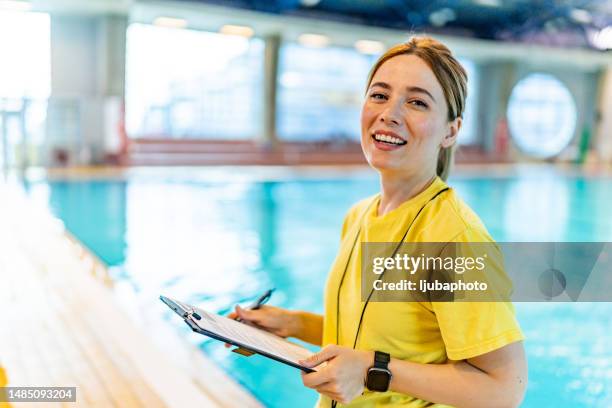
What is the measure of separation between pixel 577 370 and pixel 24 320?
2.55 m

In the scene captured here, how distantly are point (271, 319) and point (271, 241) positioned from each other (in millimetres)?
4305

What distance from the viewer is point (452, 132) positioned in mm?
1213

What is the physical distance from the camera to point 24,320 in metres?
2.81

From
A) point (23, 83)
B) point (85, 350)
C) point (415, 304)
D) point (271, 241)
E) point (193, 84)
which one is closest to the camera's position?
point (415, 304)

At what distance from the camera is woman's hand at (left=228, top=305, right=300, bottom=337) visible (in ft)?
4.65

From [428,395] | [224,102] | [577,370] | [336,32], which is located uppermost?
[336,32]

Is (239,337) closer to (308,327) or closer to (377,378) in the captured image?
(377,378)

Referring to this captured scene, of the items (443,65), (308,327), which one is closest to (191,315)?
(308,327)

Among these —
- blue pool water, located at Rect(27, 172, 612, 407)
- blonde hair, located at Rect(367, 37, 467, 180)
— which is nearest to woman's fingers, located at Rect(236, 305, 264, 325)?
blonde hair, located at Rect(367, 37, 467, 180)

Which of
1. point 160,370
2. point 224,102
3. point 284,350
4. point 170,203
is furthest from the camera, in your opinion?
point 224,102

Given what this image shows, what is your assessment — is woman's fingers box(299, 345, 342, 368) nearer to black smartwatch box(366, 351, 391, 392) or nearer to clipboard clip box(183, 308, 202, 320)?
black smartwatch box(366, 351, 391, 392)

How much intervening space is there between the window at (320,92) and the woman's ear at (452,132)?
16.7 meters

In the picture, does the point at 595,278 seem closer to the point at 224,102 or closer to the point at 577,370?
the point at 577,370

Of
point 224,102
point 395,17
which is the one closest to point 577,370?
point 395,17
